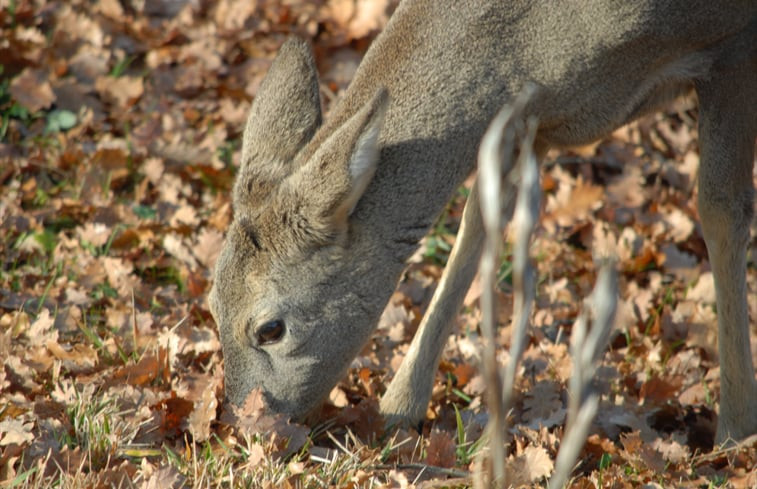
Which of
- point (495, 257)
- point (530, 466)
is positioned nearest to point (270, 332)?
point (530, 466)

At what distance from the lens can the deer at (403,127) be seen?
4242 mm

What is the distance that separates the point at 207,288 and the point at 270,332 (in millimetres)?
1500

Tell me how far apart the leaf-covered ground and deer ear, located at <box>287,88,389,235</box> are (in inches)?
34.9

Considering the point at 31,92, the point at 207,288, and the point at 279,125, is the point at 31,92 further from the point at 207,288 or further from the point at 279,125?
the point at 279,125

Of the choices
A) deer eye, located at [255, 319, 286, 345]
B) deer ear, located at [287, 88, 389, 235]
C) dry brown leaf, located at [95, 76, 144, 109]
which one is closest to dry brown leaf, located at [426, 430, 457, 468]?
deer eye, located at [255, 319, 286, 345]

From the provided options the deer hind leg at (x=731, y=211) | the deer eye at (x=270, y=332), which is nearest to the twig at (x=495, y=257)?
the deer eye at (x=270, y=332)

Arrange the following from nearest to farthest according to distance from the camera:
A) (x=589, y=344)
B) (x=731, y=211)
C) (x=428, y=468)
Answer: (x=589, y=344)
(x=428, y=468)
(x=731, y=211)

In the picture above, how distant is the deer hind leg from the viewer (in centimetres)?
464

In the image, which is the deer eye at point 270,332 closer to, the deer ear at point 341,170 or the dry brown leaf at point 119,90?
the deer ear at point 341,170

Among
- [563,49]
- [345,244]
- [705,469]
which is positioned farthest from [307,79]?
[705,469]

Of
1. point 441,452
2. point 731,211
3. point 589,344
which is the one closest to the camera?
point 589,344

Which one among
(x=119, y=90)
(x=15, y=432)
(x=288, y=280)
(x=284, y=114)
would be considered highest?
(x=284, y=114)

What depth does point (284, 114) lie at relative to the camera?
4457mm

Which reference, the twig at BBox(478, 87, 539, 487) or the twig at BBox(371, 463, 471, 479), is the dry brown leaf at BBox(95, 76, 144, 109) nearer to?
the twig at BBox(371, 463, 471, 479)
